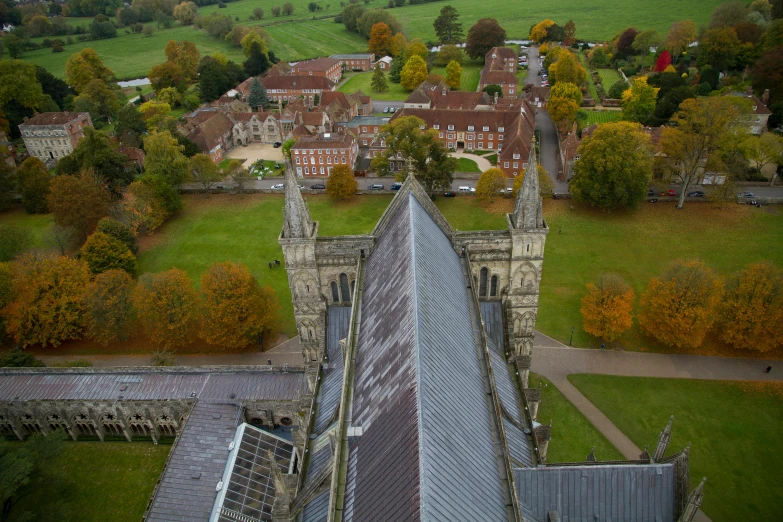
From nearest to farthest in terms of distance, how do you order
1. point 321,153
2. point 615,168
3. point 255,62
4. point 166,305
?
1. point 166,305
2. point 615,168
3. point 321,153
4. point 255,62

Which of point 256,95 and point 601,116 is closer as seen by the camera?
point 601,116

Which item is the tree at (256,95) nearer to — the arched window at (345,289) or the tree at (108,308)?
the tree at (108,308)

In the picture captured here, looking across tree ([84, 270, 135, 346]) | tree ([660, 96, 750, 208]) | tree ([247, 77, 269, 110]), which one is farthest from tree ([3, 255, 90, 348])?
tree ([247, 77, 269, 110])

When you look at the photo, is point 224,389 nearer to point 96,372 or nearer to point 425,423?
point 96,372

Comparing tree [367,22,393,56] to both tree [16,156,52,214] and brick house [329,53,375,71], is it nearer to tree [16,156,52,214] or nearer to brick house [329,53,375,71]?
brick house [329,53,375,71]

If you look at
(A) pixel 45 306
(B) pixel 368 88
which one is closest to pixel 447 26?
(B) pixel 368 88

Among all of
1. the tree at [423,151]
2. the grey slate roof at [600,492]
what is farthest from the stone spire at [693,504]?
the tree at [423,151]

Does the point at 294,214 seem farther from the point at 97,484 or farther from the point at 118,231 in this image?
the point at 118,231
